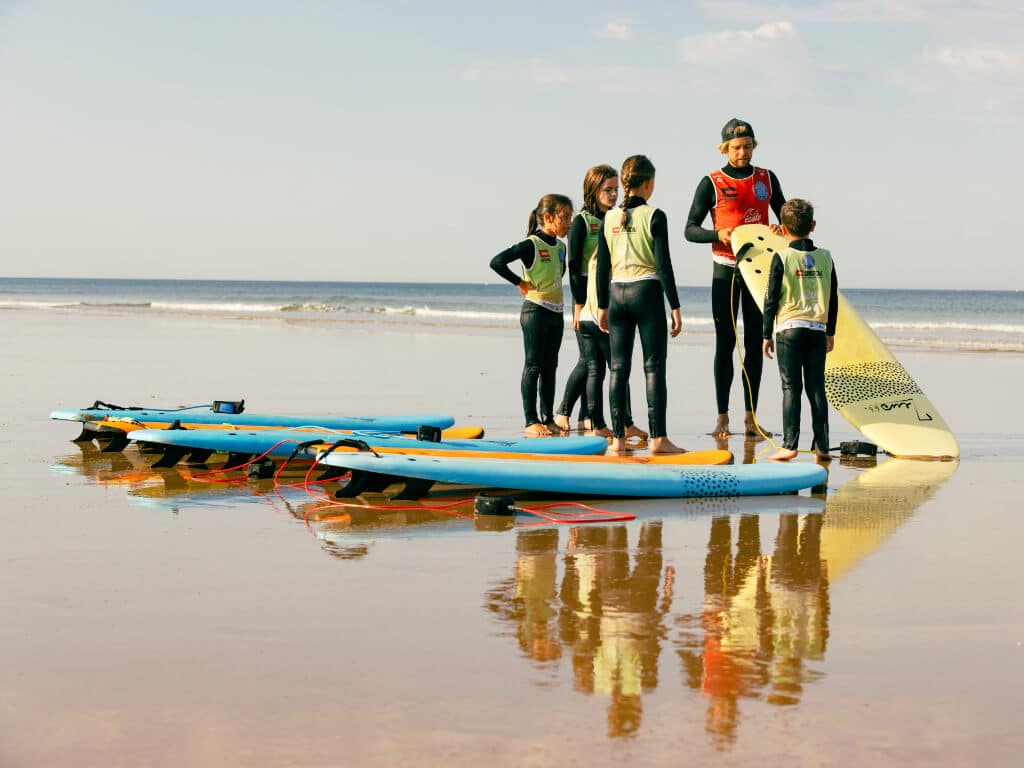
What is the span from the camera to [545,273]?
9.93 metres

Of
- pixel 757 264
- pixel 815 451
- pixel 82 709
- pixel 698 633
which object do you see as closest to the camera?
pixel 82 709

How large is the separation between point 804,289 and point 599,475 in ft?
8.78

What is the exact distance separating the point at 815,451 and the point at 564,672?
570 cm

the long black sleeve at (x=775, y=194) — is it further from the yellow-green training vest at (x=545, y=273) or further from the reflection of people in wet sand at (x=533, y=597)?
the reflection of people in wet sand at (x=533, y=597)

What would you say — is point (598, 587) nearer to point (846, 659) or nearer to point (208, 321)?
point (846, 659)

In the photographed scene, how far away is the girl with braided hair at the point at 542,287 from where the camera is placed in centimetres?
988

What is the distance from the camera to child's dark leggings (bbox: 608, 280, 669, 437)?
847cm

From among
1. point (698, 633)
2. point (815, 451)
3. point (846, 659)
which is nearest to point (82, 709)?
point (698, 633)

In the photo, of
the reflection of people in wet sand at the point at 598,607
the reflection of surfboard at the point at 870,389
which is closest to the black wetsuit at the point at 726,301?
the reflection of surfboard at the point at 870,389

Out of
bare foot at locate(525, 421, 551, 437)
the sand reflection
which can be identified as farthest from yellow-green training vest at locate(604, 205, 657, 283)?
the sand reflection

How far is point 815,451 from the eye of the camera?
29.6 ft

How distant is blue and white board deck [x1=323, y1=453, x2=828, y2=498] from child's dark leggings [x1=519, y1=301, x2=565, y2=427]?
9.32 feet

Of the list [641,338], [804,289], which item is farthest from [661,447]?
[804,289]

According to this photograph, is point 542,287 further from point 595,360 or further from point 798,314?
point 798,314
